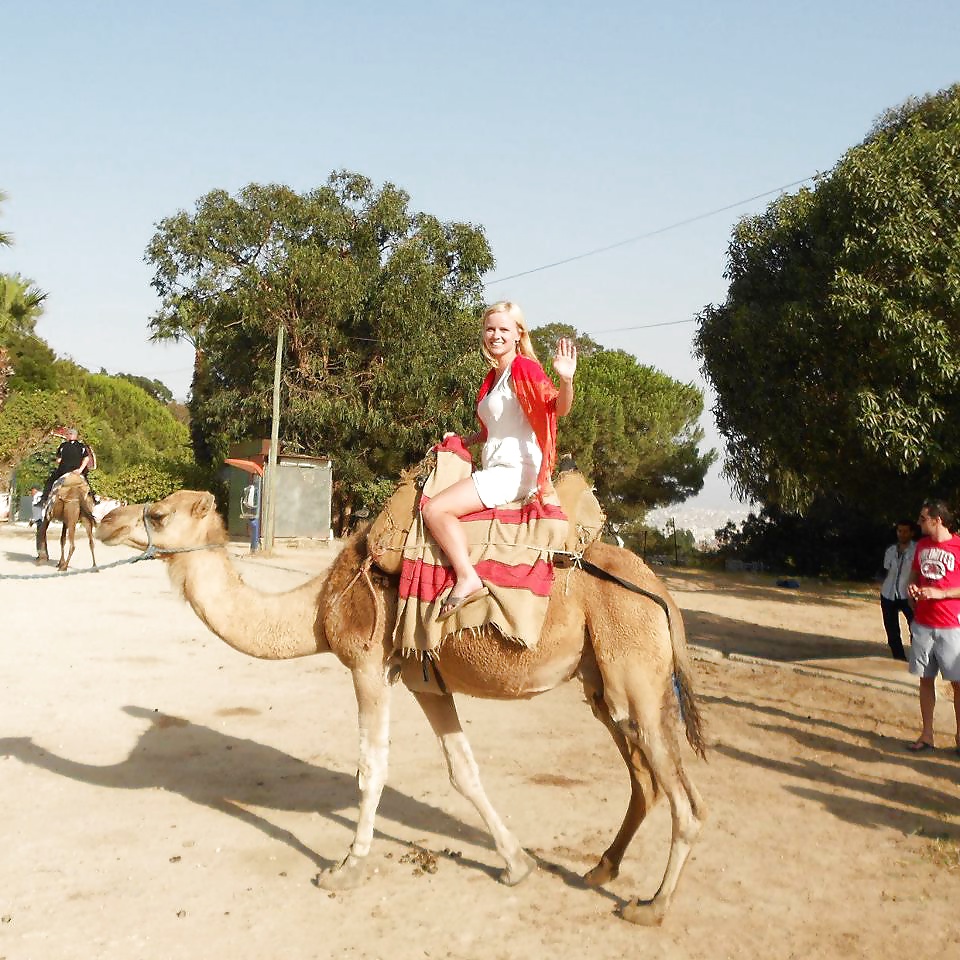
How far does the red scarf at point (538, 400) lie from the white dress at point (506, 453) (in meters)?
0.06

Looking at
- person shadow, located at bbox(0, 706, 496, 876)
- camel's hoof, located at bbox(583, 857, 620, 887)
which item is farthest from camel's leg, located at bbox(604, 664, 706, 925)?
person shadow, located at bbox(0, 706, 496, 876)

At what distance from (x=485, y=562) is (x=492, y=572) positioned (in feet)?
0.27

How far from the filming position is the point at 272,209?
39.8m

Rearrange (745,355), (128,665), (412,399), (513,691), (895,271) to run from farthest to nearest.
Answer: (412,399) < (745,355) < (895,271) < (128,665) < (513,691)

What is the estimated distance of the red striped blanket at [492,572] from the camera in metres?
5.04

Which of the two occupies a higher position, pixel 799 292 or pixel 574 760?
pixel 799 292

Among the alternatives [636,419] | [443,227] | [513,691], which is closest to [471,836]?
[513,691]

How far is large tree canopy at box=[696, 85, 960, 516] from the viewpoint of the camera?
1742 centimetres

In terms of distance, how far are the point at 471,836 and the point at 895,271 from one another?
16.0 m

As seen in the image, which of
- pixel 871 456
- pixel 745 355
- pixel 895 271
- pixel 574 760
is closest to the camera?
pixel 574 760

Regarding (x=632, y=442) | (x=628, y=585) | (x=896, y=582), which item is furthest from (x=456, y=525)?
(x=632, y=442)

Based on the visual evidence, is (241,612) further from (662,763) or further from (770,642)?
(770,642)

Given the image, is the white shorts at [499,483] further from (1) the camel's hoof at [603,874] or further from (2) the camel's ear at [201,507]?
(1) the camel's hoof at [603,874]

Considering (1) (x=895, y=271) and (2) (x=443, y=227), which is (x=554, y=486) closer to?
(1) (x=895, y=271)
